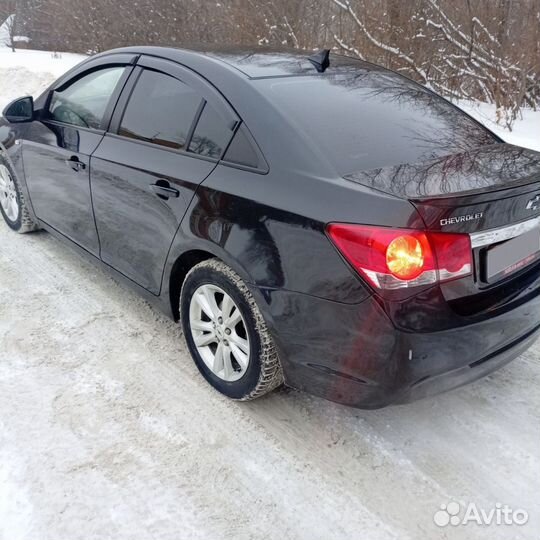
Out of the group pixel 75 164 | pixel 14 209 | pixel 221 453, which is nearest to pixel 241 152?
pixel 221 453

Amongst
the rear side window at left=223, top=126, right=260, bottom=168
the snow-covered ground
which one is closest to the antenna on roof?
the rear side window at left=223, top=126, right=260, bottom=168

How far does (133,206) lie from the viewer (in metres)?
2.89

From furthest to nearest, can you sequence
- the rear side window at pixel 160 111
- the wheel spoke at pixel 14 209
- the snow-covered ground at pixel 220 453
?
1. the wheel spoke at pixel 14 209
2. the rear side window at pixel 160 111
3. the snow-covered ground at pixel 220 453

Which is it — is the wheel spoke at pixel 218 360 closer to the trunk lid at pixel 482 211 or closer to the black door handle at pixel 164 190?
the black door handle at pixel 164 190

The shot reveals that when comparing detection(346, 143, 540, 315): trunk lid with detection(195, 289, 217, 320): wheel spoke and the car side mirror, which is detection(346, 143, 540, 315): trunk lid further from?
the car side mirror

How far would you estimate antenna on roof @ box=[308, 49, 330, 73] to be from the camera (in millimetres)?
2877

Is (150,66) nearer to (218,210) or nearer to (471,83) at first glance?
(218,210)

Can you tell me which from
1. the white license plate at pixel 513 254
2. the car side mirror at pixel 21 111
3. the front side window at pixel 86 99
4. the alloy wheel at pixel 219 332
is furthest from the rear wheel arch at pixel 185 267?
the car side mirror at pixel 21 111

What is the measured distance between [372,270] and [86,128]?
88.2 inches

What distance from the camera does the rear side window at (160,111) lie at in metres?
2.69

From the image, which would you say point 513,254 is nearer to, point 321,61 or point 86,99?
point 321,61

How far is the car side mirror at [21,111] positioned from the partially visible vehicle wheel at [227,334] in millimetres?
2044

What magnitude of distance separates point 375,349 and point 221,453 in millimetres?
852

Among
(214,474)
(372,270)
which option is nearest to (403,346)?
(372,270)
